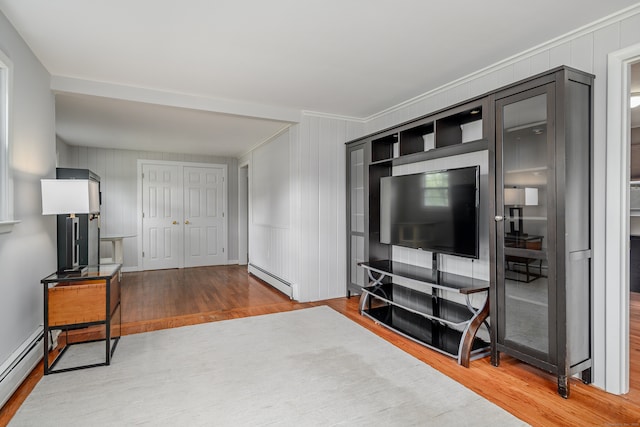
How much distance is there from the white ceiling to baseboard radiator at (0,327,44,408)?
2200mm

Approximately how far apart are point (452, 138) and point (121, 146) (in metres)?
5.73

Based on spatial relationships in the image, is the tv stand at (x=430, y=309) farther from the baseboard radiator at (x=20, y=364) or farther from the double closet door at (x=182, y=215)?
the double closet door at (x=182, y=215)

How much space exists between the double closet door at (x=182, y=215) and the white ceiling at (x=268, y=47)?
267cm

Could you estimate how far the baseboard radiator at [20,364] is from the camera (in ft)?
6.79

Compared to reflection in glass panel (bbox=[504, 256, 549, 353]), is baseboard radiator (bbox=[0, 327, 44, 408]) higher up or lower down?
lower down

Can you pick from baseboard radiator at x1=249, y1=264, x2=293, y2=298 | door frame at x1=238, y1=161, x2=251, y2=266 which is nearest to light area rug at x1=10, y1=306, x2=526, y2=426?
baseboard radiator at x1=249, y1=264, x2=293, y2=298

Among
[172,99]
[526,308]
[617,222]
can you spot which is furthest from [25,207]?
[617,222]

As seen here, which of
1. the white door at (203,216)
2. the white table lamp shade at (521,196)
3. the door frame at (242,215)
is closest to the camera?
the white table lamp shade at (521,196)

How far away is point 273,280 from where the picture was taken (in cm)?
512

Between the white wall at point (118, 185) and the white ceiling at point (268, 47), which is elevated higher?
the white ceiling at point (268, 47)

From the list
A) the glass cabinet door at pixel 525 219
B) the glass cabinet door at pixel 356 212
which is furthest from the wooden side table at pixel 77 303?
the glass cabinet door at pixel 525 219

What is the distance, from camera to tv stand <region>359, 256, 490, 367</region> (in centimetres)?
263

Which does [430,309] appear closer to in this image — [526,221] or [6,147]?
[526,221]

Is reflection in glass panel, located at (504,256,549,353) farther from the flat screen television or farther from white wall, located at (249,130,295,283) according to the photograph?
white wall, located at (249,130,295,283)
